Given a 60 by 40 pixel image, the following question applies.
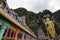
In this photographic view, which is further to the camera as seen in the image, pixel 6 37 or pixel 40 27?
pixel 40 27

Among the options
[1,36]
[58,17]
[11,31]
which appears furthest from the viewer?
[58,17]

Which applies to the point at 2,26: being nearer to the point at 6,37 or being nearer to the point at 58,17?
the point at 6,37

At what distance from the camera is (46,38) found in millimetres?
13711

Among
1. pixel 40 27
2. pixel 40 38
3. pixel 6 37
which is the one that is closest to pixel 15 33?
pixel 6 37

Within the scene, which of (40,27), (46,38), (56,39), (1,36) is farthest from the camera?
(40,27)

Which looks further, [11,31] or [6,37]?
[11,31]

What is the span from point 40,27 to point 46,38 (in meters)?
4.08

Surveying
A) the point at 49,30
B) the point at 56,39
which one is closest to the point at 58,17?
the point at 49,30

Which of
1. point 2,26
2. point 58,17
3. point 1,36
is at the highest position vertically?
point 58,17

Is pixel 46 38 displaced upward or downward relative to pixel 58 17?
downward

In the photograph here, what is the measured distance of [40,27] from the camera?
17703 mm

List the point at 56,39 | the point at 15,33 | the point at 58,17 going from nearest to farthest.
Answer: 1. the point at 15,33
2. the point at 56,39
3. the point at 58,17

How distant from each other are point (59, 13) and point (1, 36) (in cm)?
1689

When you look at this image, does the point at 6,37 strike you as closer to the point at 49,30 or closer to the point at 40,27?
the point at 49,30
